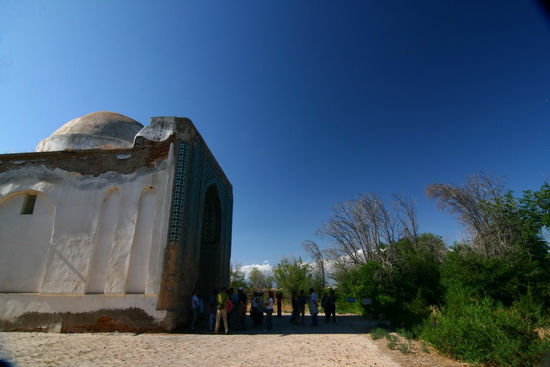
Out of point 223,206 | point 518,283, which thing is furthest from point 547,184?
point 223,206

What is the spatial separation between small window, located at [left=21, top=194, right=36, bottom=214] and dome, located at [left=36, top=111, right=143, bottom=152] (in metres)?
2.80

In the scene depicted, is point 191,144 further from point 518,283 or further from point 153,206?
point 518,283

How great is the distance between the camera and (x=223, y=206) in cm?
1498

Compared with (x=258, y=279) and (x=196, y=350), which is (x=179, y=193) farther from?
(x=258, y=279)

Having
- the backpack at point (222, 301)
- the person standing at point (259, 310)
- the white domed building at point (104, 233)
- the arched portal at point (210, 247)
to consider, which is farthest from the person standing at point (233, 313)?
the arched portal at point (210, 247)

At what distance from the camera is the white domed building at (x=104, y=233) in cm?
929

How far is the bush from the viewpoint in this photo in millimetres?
4922

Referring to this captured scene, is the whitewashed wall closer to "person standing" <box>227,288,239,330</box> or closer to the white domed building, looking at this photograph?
the white domed building

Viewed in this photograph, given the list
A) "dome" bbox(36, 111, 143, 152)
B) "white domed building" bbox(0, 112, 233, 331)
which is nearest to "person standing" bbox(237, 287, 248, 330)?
"white domed building" bbox(0, 112, 233, 331)

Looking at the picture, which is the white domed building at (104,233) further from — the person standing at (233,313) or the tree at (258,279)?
the tree at (258,279)

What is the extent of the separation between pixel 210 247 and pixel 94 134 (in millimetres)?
7145

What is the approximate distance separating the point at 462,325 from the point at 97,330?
9.55m

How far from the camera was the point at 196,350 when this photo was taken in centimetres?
690

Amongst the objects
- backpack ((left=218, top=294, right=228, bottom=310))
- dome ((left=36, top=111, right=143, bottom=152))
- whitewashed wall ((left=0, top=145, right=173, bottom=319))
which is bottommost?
backpack ((left=218, top=294, right=228, bottom=310))
